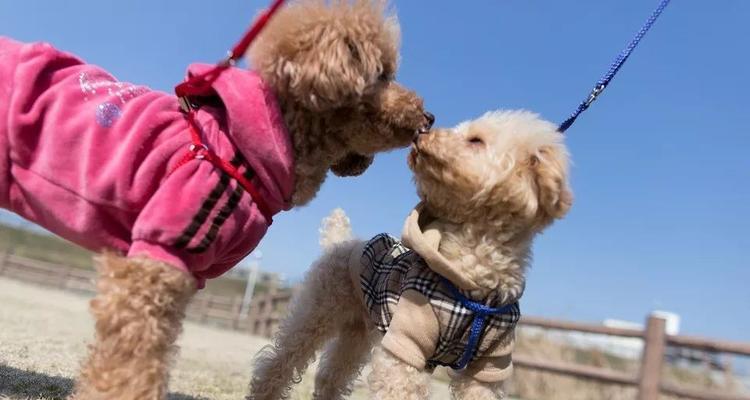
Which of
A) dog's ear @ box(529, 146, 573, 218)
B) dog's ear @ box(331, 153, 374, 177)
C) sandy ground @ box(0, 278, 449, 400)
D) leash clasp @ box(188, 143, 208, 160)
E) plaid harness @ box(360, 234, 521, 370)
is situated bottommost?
sandy ground @ box(0, 278, 449, 400)

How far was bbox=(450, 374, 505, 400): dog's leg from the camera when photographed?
2.69 metres

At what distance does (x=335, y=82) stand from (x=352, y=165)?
65 centimetres

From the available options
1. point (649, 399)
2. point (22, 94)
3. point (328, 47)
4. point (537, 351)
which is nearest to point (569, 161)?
point (328, 47)

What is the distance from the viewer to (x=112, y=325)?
2.08 metres

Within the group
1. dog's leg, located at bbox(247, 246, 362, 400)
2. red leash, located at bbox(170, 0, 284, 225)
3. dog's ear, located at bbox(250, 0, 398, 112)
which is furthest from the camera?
dog's leg, located at bbox(247, 246, 362, 400)

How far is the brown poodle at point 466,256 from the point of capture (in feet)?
8.59

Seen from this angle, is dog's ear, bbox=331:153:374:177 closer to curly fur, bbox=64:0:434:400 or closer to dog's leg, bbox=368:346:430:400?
curly fur, bbox=64:0:434:400

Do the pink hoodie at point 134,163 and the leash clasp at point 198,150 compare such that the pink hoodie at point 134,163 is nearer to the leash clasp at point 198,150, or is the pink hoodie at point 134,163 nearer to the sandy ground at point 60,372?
the leash clasp at point 198,150

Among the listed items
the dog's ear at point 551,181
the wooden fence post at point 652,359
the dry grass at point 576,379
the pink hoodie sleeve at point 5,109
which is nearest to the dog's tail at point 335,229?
the dog's ear at point 551,181

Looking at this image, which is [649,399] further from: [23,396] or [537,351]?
[23,396]

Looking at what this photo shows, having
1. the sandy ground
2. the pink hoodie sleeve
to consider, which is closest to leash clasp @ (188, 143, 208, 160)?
the pink hoodie sleeve

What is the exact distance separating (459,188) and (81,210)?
1542mm

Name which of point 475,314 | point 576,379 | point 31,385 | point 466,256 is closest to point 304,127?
point 466,256

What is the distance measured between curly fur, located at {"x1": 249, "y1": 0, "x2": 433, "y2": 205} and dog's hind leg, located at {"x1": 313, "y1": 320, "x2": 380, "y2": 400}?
47.9 inches
